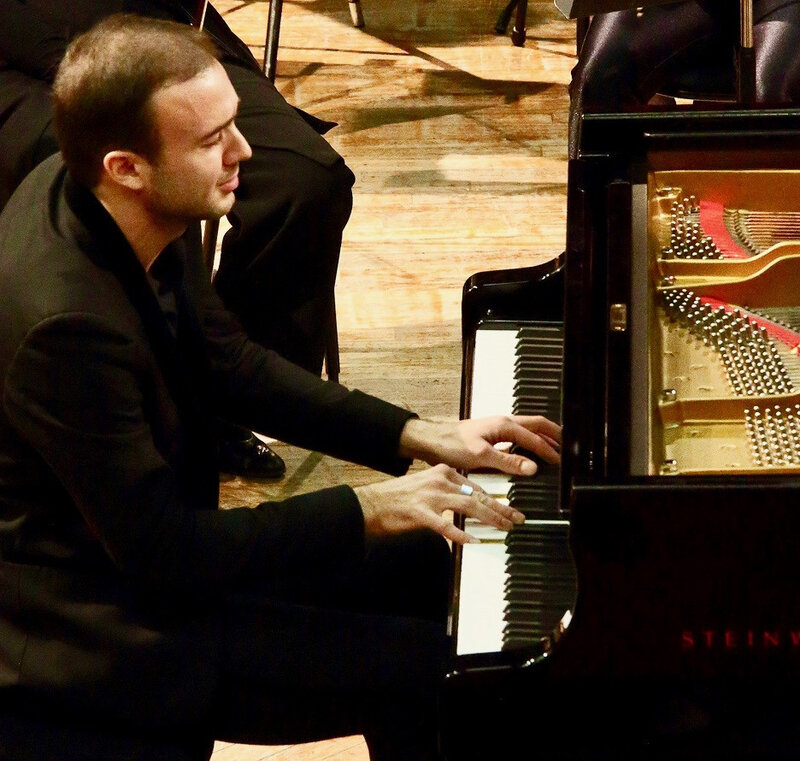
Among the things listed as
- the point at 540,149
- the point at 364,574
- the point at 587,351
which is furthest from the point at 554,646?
the point at 540,149

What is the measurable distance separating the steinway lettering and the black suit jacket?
1.53 feet

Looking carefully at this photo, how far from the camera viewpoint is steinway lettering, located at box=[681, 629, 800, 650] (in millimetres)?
1424

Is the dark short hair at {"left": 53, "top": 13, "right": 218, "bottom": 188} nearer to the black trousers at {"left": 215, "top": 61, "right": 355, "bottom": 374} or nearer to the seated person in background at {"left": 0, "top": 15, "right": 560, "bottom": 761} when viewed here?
the seated person in background at {"left": 0, "top": 15, "right": 560, "bottom": 761}

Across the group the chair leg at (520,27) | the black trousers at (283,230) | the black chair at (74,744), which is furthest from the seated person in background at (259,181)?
the chair leg at (520,27)

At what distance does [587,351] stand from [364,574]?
53 cm

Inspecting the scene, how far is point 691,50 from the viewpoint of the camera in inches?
116

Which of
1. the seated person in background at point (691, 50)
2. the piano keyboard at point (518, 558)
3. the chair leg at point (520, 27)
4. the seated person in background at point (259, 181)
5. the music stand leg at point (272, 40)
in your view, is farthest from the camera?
the chair leg at point (520, 27)

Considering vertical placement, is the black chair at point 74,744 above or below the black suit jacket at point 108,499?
below

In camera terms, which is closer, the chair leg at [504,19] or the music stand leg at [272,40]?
the music stand leg at [272,40]

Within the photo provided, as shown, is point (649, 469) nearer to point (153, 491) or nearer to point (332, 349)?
point (153, 491)

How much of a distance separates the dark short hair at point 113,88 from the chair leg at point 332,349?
1.37 meters

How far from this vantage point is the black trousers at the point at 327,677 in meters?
1.68

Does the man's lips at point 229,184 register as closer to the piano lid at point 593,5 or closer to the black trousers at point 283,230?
the piano lid at point 593,5

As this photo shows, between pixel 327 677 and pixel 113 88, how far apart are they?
0.81 m
